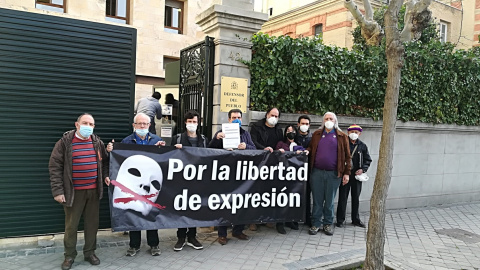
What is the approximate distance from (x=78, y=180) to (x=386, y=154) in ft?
12.3

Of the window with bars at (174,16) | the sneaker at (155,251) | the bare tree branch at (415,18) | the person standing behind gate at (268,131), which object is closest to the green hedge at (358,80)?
the person standing behind gate at (268,131)

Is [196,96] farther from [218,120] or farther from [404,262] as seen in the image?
[404,262]

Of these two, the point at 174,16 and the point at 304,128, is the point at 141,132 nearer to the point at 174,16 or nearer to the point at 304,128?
the point at 304,128

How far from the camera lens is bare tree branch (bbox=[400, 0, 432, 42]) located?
5.01 m

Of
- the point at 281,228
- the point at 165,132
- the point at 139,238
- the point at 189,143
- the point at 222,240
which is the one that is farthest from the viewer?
the point at 165,132

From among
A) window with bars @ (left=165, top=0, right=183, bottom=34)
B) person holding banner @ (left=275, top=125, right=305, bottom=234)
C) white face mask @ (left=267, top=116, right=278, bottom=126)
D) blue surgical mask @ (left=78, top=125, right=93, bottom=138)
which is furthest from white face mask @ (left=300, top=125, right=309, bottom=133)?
window with bars @ (left=165, top=0, right=183, bottom=34)

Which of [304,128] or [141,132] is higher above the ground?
[304,128]

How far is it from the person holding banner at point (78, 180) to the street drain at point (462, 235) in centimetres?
600

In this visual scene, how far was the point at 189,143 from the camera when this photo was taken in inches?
215

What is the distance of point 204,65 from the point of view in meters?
6.43

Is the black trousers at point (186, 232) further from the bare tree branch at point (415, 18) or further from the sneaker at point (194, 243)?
the bare tree branch at point (415, 18)

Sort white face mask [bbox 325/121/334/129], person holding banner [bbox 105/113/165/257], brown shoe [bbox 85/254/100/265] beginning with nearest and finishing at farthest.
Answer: brown shoe [bbox 85/254/100/265]
person holding banner [bbox 105/113/165/257]
white face mask [bbox 325/121/334/129]

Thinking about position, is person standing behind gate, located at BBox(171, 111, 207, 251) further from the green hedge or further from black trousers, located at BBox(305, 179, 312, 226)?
black trousers, located at BBox(305, 179, 312, 226)

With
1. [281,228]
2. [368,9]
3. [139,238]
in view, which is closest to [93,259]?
[139,238]
